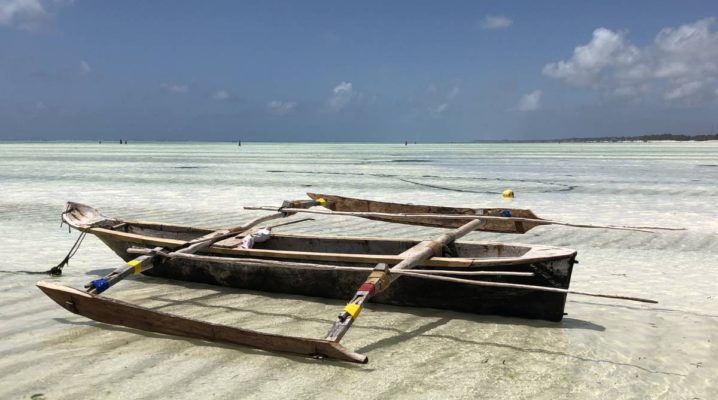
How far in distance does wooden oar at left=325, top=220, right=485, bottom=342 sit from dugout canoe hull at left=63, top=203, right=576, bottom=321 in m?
0.14

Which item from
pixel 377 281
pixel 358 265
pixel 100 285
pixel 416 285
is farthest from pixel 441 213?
pixel 100 285

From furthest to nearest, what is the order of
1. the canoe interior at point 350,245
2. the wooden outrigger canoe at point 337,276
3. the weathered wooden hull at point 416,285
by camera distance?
the canoe interior at point 350,245 < the weathered wooden hull at point 416,285 < the wooden outrigger canoe at point 337,276

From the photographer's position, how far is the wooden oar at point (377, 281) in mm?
3848

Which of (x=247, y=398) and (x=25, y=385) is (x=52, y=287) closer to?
(x=25, y=385)

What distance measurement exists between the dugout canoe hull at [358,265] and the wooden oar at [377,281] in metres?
0.14

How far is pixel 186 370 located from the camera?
12.5 feet

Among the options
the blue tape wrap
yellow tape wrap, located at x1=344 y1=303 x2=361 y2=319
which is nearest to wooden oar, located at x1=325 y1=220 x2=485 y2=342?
yellow tape wrap, located at x1=344 y1=303 x2=361 y2=319

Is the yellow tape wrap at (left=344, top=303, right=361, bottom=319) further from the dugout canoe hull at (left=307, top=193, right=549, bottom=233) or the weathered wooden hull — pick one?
the dugout canoe hull at (left=307, top=193, right=549, bottom=233)

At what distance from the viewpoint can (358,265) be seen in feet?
16.7

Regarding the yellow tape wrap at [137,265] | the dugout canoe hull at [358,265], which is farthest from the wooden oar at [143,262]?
the dugout canoe hull at [358,265]

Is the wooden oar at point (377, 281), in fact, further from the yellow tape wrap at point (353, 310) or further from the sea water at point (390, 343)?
the sea water at point (390, 343)

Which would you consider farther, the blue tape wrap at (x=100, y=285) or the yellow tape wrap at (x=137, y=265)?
the yellow tape wrap at (x=137, y=265)

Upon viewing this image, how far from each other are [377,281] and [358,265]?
761 millimetres

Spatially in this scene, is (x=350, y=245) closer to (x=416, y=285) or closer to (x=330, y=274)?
(x=330, y=274)
